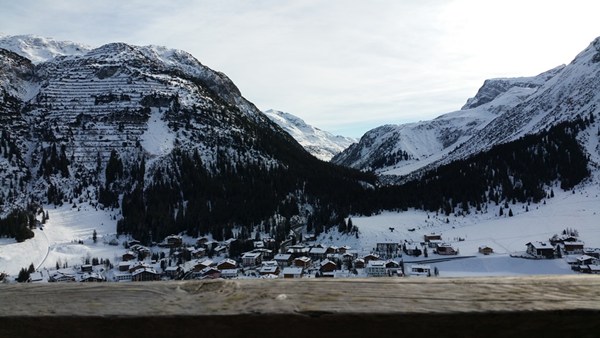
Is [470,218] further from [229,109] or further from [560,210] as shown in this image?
[229,109]

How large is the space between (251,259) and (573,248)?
50339 millimetres

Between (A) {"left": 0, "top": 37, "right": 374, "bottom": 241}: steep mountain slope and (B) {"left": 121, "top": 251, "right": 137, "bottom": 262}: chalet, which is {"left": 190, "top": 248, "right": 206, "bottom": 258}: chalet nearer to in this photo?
(B) {"left": 121, "top": 251, "right": 137, "bottom": 262}: chalet

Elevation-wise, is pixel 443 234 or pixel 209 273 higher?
pixel 443 234

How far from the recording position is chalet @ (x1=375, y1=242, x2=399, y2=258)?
7950cm

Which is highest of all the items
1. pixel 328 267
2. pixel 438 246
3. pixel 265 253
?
pixel 438 246

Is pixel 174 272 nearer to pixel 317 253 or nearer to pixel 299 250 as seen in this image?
pixel 299 250

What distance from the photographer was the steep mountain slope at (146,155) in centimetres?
11175

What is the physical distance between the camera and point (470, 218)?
110 m

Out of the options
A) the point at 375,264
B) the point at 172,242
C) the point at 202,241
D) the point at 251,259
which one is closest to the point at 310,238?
the point at 202,241

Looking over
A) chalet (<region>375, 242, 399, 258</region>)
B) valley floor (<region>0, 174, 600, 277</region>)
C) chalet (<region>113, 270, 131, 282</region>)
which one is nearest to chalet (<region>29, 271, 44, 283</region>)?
valley floor (<region>0, 174, 600, 277</region>)

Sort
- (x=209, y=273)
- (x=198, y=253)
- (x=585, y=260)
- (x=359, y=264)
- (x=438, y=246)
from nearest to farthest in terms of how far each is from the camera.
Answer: (x=585, y=260) → (x=209, y=273) → (x=359, y=264) → (x=438, y=246) → (x=198, y=253)

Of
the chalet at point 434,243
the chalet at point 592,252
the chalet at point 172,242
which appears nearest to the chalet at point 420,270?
the chalet at point 434,243

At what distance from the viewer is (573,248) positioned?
70938 mm

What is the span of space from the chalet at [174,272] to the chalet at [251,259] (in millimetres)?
10118
